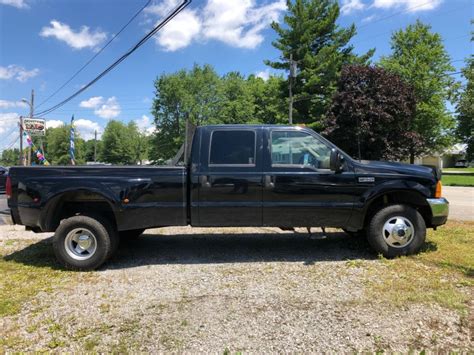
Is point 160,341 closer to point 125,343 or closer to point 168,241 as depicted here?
point 125,343

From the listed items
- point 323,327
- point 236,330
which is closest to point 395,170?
point 323,327

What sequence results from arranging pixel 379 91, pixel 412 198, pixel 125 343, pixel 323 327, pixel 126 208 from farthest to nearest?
pixel 379 91 < pixel 412 198 < pixel 126 208 < pixel 323 327 < pixel 125 343

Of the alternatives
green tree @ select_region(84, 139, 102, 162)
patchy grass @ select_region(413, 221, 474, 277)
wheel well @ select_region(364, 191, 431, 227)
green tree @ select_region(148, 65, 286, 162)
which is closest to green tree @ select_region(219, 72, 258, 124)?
green tree @ select_region(148, 65, 286, 162)

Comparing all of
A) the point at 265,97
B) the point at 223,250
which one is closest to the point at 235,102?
the point at 265,97

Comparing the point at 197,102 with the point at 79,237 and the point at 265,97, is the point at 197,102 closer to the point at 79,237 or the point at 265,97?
the point at 265,97

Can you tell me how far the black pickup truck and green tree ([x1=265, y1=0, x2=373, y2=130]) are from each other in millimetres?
22938

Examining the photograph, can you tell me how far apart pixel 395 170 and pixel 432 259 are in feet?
4.68

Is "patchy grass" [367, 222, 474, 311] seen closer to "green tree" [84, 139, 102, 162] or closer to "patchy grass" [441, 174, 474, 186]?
"patchy grass" [441, 174, 474, 186]

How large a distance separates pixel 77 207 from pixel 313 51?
2723 centimetres

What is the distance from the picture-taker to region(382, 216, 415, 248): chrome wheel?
203 inches

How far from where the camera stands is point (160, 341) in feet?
10.1

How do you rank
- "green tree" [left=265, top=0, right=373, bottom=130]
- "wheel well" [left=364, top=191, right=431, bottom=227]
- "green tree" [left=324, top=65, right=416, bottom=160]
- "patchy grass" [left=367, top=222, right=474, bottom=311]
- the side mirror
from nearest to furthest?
"patchy grass" [left=367, top=222, right=474, bottom=311] → the side mirror → "wheel well" [left=364, top=191, right=431, bottom=227] → "green tree" [left=324, top=65, right=416, bottom=160] → "green tree" [left=265, top=0, right=373, bottom=130]

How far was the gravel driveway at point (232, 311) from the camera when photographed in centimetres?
304

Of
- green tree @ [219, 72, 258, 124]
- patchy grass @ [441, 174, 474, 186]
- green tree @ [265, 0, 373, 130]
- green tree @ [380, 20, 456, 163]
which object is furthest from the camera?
green tree @ [219, 72, 258, 124]
